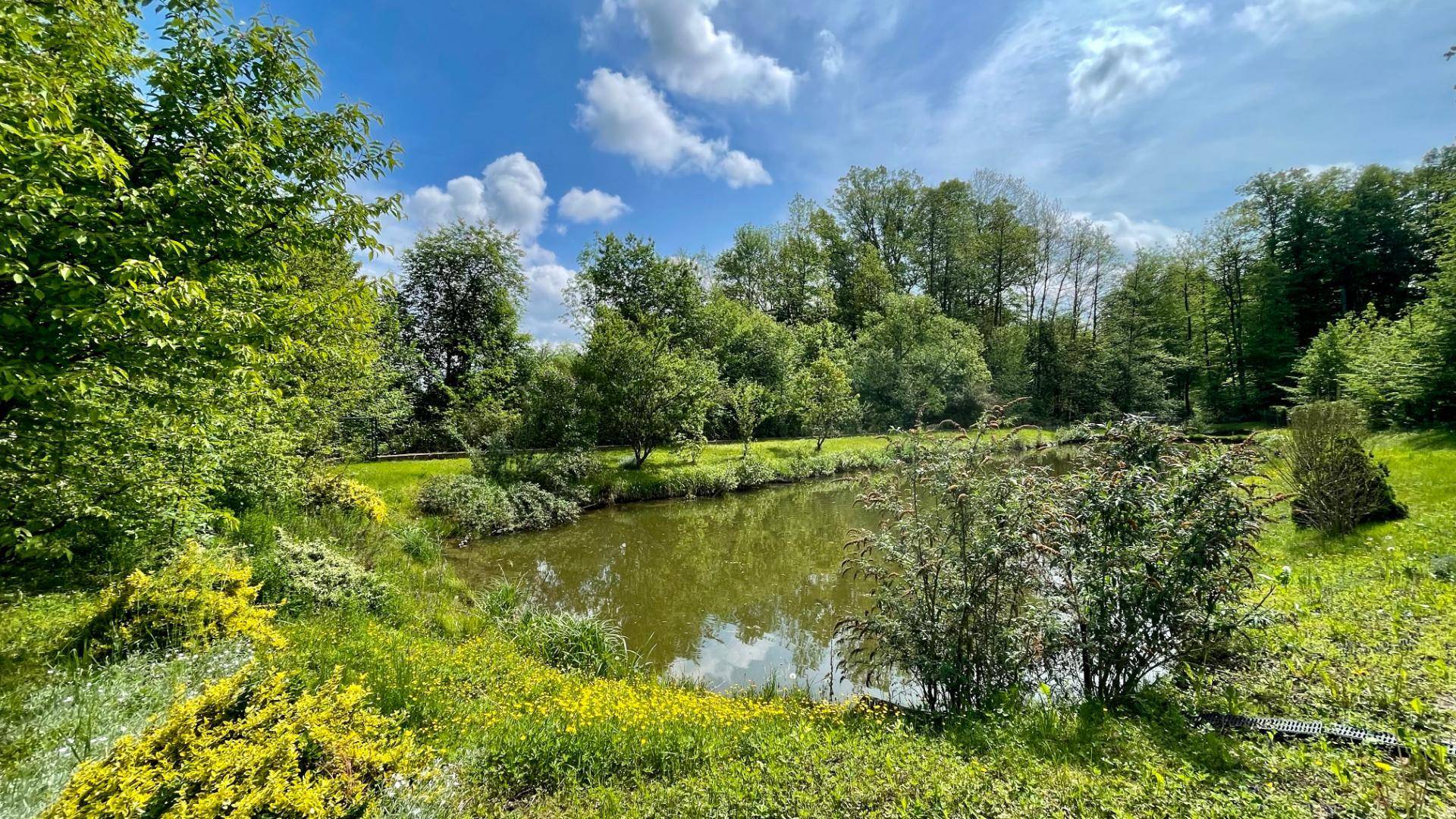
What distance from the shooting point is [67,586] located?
494cm

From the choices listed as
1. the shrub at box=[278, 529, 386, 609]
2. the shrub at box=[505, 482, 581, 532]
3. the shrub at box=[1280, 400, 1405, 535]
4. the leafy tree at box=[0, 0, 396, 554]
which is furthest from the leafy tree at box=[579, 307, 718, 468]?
the shrub at box=[1280, 400, 1405, 535]

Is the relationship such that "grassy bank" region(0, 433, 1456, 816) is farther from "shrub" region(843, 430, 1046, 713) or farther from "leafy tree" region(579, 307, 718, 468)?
"leafy tree" region(579, 307, 718, 468)

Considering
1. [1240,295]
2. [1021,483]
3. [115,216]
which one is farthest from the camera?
[1240,295]

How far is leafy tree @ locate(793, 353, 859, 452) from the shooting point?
23.5m

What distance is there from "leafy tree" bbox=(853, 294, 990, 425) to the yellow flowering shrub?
31.0m

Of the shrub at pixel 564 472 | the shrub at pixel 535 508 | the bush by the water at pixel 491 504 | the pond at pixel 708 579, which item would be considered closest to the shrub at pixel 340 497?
the pond at pixel 708 579

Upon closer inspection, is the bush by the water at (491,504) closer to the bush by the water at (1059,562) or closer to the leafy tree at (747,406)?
the leafy tree at (747,406)

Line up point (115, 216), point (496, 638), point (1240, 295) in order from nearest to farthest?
1. point (115, 216)
2. point (496, 638)
3. point (1240, 295)

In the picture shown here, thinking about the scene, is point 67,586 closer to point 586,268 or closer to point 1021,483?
point 1021,483

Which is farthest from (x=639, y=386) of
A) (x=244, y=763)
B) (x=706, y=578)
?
(x=244, y=763)

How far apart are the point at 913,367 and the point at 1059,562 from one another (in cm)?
3010

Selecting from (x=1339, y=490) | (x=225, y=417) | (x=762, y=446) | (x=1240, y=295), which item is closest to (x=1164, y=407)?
(x=1240, y=295)

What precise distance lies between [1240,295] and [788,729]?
148 feet

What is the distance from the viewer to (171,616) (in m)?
4.41
